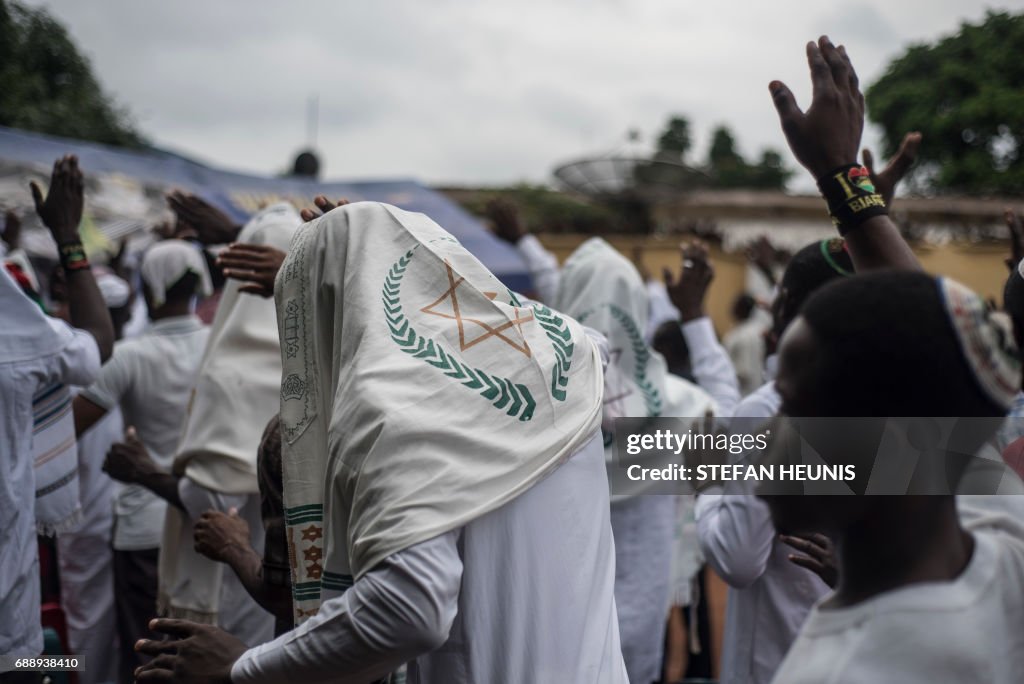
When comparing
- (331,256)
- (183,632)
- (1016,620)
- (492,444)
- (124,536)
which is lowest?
(124,536)

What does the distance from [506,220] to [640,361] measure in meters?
1.34

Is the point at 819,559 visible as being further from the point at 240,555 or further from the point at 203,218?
the point at 203,218

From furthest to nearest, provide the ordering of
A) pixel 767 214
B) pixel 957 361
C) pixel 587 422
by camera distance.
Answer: pixel 767 214 → pixel 587 422 → pixel 957 361

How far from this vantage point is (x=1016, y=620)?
3.80 feet

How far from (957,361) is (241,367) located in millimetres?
2390

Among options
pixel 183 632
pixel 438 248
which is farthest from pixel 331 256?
pixel 183 632

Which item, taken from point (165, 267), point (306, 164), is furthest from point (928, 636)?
point (306, 164)

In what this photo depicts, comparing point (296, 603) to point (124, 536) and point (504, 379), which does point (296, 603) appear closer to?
point (504, 379)

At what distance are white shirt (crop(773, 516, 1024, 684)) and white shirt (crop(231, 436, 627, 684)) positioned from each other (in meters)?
0.60

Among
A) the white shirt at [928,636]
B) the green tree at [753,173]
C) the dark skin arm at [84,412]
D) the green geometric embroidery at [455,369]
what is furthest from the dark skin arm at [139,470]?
the green tree at [753,173]

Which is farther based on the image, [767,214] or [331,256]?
[767,214]

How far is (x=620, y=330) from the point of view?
12.5ft

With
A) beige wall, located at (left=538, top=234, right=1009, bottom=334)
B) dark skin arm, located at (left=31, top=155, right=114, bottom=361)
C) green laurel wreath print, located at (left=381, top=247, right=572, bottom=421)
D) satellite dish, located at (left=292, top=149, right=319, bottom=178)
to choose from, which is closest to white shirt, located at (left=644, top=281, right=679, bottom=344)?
dark skin arm, located at (left=31, top=155, right=114, bottom=361)

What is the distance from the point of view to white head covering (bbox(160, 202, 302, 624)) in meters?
2.97
